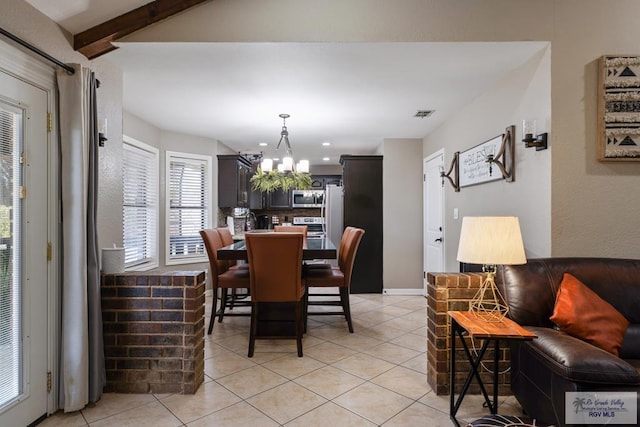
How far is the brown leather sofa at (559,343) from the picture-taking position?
1.48m

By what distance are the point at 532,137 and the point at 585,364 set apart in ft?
5.13

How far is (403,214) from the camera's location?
5.19 m

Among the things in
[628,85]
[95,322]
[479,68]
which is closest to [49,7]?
[95,322]

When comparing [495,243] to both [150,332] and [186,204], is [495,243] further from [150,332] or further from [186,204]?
[186,204]

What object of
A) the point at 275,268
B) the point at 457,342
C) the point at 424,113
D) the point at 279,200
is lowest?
the point at 457,342

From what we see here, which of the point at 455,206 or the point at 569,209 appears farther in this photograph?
the point at 455,206

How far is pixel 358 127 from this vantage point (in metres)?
4.56

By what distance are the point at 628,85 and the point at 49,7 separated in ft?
12.0

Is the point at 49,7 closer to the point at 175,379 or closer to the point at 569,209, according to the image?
the point at 175,379

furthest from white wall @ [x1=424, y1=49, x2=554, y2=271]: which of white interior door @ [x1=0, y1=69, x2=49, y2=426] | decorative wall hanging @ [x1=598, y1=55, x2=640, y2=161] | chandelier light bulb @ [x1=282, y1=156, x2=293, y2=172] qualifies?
white interior door @ [x1=0, y1=69, x2=49, y2=426]

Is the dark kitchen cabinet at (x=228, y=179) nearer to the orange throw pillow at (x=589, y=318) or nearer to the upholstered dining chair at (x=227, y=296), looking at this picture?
the upholstered dining chair at (x=227, y=296)

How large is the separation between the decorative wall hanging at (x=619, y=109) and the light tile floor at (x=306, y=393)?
181cm

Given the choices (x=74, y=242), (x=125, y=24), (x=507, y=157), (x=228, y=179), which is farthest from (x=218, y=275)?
(x=507, y=157)

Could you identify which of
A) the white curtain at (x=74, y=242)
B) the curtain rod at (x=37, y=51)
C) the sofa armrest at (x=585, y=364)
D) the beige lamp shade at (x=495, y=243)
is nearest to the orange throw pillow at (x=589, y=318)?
the sofa armrest at (x=585, y=364)
